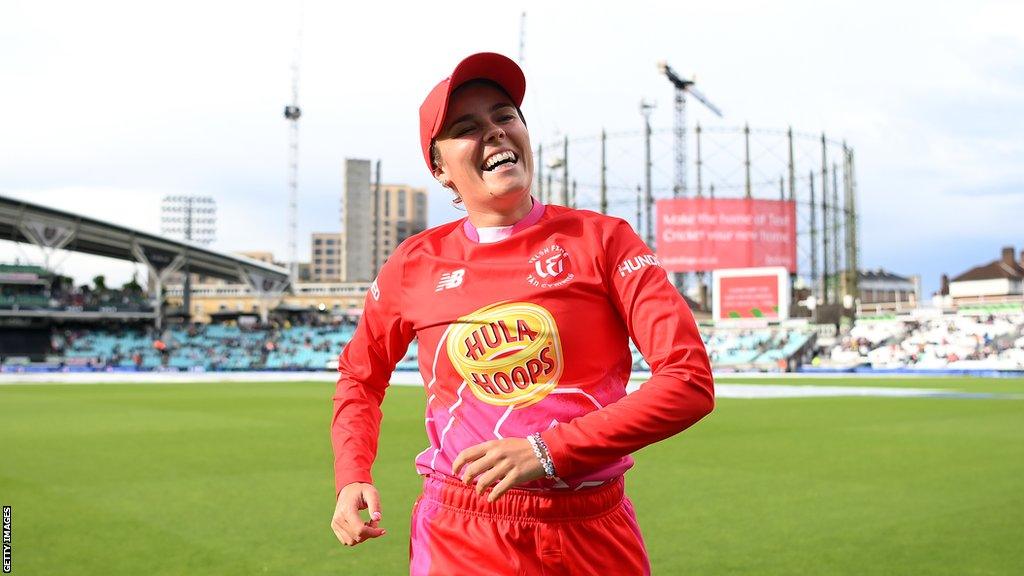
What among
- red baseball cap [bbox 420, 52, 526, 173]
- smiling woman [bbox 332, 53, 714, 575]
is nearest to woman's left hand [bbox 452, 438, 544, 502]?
smiling woman [bbox 332, 53, 714, 575]

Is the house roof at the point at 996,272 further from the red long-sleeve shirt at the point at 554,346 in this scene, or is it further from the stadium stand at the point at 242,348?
the red long-sleeve shirt at the point at 554,346

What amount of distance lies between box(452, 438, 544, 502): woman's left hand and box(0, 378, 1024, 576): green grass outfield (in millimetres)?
5232

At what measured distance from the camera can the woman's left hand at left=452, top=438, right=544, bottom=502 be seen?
2068 mm

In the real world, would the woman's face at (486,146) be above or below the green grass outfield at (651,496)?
above

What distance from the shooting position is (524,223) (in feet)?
8.30

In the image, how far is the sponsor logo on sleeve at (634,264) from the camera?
7.54ft

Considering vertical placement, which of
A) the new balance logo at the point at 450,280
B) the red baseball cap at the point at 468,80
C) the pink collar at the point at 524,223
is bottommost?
the new balance logo at the point at 450,280

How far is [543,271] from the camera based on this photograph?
238 centimetres

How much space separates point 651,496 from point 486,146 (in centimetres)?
830
